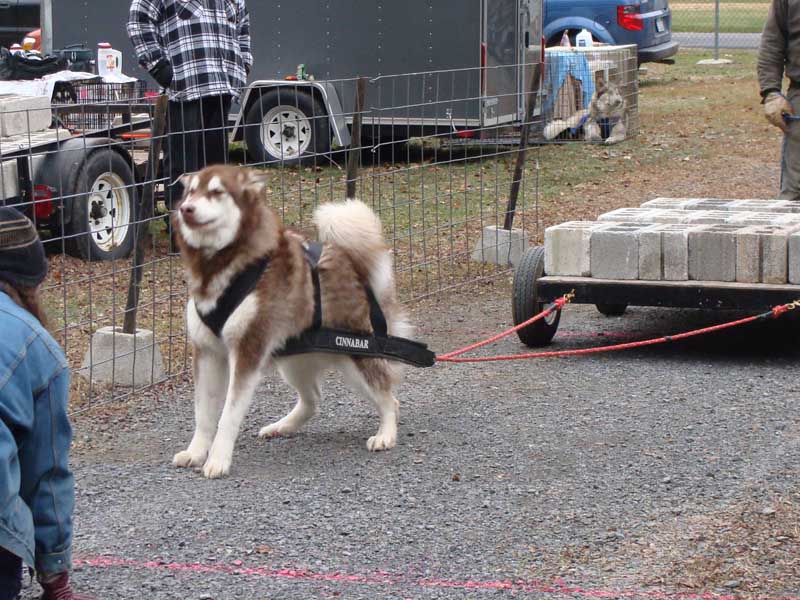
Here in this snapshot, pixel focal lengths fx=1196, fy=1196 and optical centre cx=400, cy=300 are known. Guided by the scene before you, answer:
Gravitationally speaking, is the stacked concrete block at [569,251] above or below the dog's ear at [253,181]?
below

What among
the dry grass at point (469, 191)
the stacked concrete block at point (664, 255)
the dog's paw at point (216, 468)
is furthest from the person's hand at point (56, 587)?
the stacked concrete block at point (664, 255)

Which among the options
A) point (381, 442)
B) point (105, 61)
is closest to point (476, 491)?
point (381, 442)

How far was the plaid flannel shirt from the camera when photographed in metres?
8.62

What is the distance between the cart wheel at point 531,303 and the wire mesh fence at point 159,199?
4.06 feet

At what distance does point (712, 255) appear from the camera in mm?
6387

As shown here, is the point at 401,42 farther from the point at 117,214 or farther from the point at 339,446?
the point at 339,446

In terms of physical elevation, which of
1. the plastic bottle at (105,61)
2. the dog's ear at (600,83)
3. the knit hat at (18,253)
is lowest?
the knit hat at (18,253)

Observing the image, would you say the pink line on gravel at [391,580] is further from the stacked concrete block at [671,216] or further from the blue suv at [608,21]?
the blue suv at [608,21]

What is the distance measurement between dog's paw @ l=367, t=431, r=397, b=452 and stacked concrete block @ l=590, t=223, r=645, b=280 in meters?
1.91

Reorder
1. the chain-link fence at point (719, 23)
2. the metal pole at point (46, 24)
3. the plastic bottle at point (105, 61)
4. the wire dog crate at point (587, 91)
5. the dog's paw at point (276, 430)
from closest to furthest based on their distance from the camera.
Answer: the dog's paw at point (276, 430) < the plastic bottle at point (105, 61) < the metal pole at point (46, 24) < the wire dog crate at point (587, 91) < the chain-link fence at point (719, 23)

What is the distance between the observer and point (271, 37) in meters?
14.0

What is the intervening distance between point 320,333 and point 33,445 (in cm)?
199

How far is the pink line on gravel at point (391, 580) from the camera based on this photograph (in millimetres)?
3730

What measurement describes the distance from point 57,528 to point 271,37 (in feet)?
37.4
